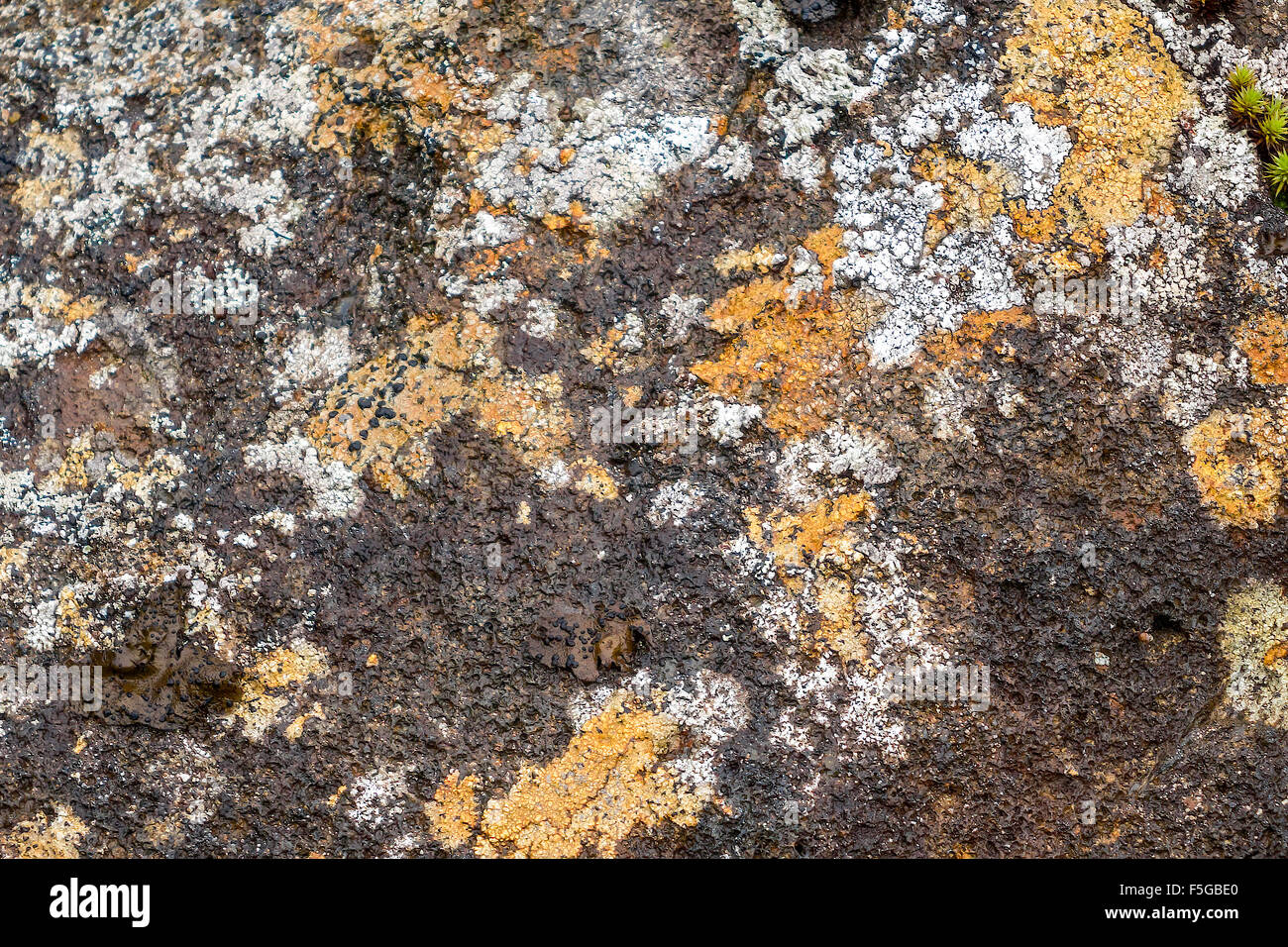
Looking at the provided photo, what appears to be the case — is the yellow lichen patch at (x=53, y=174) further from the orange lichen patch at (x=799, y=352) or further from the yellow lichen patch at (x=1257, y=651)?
the yellow lichen patch at (x=1257, y=651)

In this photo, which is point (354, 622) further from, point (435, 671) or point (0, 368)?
point (0, 368)

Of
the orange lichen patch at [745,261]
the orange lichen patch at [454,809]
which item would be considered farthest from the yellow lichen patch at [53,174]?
the orange lichen patch at [454,809]

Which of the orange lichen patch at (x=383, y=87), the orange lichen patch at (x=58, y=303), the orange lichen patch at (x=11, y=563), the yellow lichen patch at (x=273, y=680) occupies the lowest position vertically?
the yellow lichen patch at (x=273, y=680)

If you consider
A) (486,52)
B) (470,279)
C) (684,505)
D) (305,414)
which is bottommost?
(684,505)

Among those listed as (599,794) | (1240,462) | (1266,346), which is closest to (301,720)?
(599,794)

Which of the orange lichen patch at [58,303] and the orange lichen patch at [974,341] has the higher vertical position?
the orange lichen patch at [58,303]
